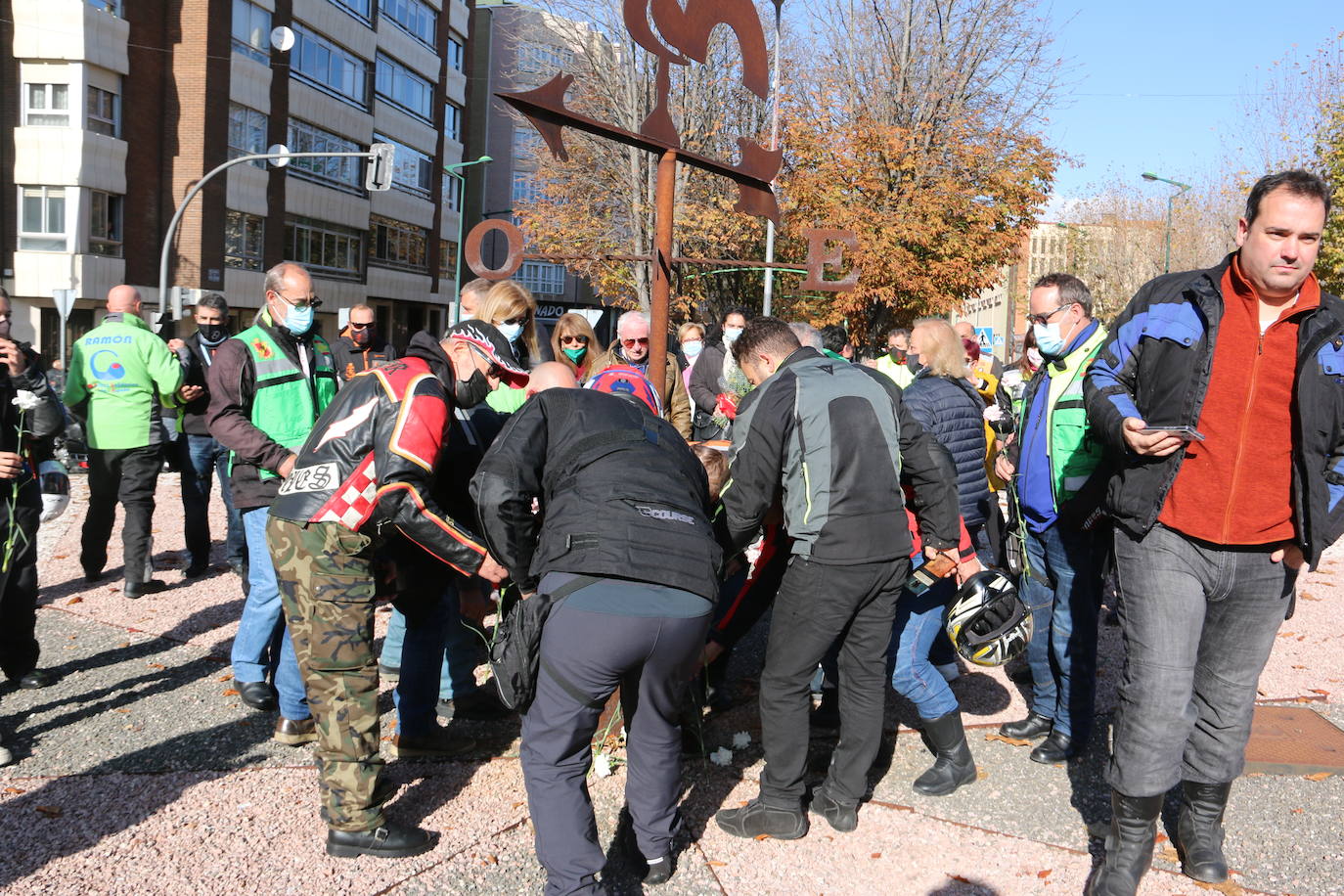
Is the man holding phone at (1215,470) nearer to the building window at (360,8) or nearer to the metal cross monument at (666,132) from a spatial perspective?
the metal cross monument at (666,132)

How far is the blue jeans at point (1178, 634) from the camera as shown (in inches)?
130

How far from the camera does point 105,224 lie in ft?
96.8

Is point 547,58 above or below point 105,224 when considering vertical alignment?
above

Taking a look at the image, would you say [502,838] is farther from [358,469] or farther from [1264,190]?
[1264,190]

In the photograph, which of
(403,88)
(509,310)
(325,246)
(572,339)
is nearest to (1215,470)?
(509,310)

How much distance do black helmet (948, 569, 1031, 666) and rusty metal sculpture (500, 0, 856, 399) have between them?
199 cm

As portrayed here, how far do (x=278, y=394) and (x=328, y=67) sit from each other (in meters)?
37.3

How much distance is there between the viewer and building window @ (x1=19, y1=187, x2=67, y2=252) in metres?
28.2

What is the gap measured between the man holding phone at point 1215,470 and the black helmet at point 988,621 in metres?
0.65

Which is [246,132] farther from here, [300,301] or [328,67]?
[300,301]

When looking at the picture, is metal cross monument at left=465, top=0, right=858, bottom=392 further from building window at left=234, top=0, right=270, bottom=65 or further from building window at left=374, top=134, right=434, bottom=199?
building window at left=374, top=134, right=434, bottom=199

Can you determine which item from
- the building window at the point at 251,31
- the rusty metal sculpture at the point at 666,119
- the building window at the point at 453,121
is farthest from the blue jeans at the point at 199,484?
the building window at the point at 453,121

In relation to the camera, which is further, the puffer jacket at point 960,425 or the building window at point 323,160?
the building window at point 323,160

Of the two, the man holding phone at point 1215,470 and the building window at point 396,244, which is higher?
the building window at point 396,244
